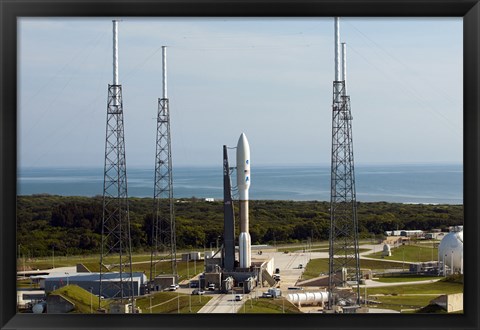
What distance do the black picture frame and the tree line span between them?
1654 centimetres

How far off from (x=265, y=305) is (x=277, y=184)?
32.6 m

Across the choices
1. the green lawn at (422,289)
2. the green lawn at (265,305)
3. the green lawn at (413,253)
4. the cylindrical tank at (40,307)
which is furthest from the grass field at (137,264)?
the cylindrical tank at (40,307)

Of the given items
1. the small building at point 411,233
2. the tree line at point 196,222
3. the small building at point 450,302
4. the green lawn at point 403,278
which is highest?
the tree line at point 196,222

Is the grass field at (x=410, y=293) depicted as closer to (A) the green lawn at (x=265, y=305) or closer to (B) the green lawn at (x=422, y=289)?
(B) the green lawn at (x=422, y=289)

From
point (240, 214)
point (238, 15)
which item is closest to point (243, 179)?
point (240, 214)

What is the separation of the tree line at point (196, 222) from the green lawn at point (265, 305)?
20.7 ft

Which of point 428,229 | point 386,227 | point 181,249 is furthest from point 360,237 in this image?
point 181,249

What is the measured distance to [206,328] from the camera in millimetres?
1683

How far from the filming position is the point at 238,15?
5.35ft

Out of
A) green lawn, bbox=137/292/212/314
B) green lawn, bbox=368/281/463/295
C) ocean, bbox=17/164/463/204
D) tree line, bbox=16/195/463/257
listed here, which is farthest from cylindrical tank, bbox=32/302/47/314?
ocean, bbox=17/164/463/204

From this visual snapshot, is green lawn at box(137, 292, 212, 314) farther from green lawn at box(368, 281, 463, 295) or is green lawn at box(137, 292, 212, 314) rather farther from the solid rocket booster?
green lawn at box(368, 281, 463, 295)

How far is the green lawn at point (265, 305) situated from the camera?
448 inches

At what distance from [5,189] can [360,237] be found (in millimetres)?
22480

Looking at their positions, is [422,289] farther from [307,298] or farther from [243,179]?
[243,179]
